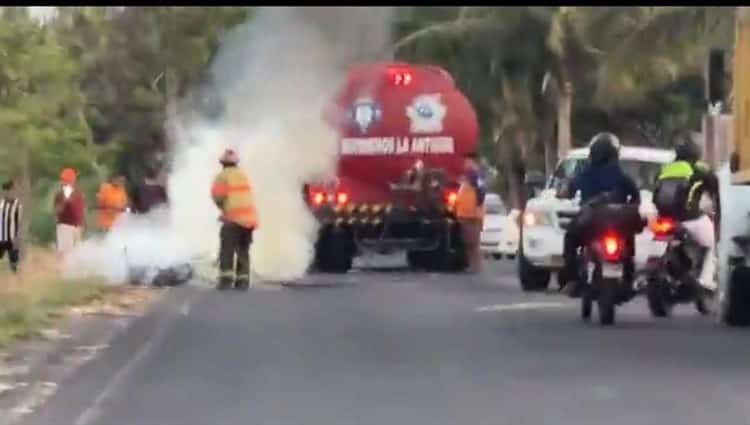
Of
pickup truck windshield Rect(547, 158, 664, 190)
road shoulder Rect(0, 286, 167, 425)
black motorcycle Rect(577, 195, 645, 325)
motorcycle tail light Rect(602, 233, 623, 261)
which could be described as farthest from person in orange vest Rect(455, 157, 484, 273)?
motorcycle tail light Rect(602, 233, 623, 261)

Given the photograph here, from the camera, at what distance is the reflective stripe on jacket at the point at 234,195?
2495cm

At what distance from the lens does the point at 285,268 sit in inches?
1109

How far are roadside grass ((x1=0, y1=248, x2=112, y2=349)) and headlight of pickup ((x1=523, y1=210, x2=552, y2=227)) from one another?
17.3 ft

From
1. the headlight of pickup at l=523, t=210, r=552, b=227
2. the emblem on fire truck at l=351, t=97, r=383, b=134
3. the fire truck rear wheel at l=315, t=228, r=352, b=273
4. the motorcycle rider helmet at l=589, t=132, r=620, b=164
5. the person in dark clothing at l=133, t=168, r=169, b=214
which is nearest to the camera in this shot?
the motorcycle rider helmet at l=589, t=132, r=620, b=164

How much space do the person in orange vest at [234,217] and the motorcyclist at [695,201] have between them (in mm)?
6190

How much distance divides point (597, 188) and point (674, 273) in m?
1.29

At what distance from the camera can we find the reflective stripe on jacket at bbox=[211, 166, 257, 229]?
2495 centimetres

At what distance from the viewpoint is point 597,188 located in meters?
19.1

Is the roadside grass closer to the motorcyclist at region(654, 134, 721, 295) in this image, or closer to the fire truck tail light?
the motorcyclist at region(654, 134, 721, 295)

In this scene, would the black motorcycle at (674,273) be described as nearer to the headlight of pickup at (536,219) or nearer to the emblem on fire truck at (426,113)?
the headlight of pickup at (536,219)

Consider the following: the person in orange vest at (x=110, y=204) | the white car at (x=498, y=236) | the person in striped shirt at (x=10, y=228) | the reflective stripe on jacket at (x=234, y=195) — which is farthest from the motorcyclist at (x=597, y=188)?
the white car at (x=498, y=236)

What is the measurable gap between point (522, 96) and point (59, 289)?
103 feet

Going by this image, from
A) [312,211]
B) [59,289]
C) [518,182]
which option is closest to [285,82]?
[312,211]

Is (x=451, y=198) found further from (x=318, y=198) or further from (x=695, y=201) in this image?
(x=695, y=201)
